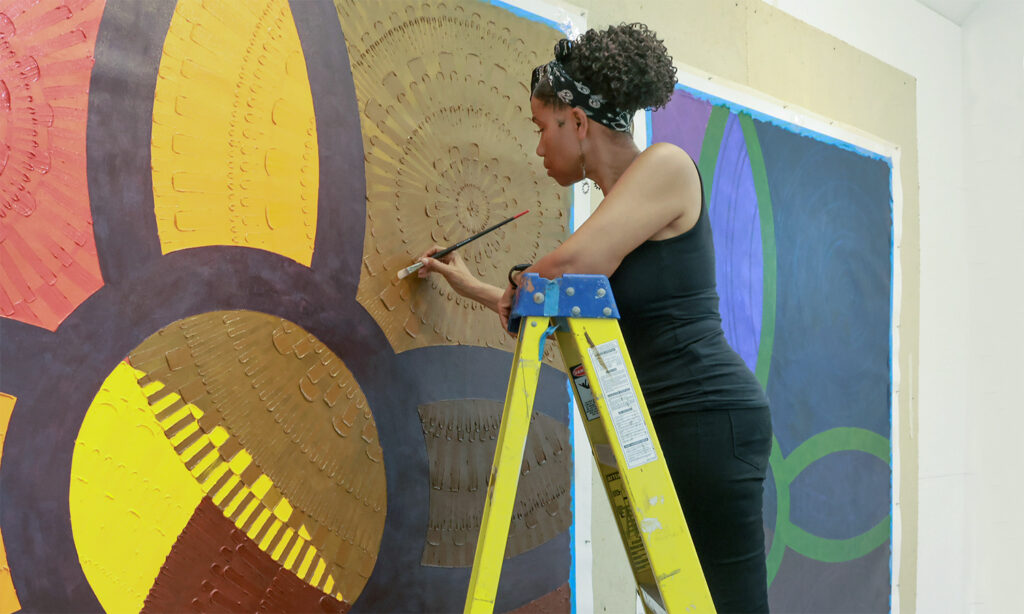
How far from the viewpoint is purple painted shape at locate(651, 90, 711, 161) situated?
212cm

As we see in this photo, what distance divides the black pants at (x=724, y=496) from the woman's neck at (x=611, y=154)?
44 cm

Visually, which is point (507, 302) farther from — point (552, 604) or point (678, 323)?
point (552, 604)

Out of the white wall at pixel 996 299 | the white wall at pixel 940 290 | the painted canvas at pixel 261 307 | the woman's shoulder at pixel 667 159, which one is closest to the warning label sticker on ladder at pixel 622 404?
the woman's shoulder at pixel 667 159

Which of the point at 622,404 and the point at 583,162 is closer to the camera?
the point at 622,404

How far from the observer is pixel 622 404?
1137mm

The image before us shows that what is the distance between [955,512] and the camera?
3150 millimetres

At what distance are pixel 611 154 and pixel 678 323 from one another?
33 centimetres

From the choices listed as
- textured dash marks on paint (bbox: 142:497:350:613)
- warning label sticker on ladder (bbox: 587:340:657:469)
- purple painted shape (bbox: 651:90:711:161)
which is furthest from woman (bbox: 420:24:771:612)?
purple painted shape (bbox: 651:90:711:161)

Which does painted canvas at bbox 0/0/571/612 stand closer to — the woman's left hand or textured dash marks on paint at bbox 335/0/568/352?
textured dash marks on paint at bbox 335/0/568/352

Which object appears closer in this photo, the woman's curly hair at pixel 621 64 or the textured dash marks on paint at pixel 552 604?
the woman's curly hair at pixel 621 64

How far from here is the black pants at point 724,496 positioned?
1222 mm

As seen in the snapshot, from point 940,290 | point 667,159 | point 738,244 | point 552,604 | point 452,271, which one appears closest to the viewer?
point 667,159

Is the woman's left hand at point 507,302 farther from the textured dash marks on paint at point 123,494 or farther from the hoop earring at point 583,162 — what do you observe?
the textured dash marks on paint at point 123,494

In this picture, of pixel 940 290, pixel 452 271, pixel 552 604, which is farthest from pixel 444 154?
pixel 940 290
